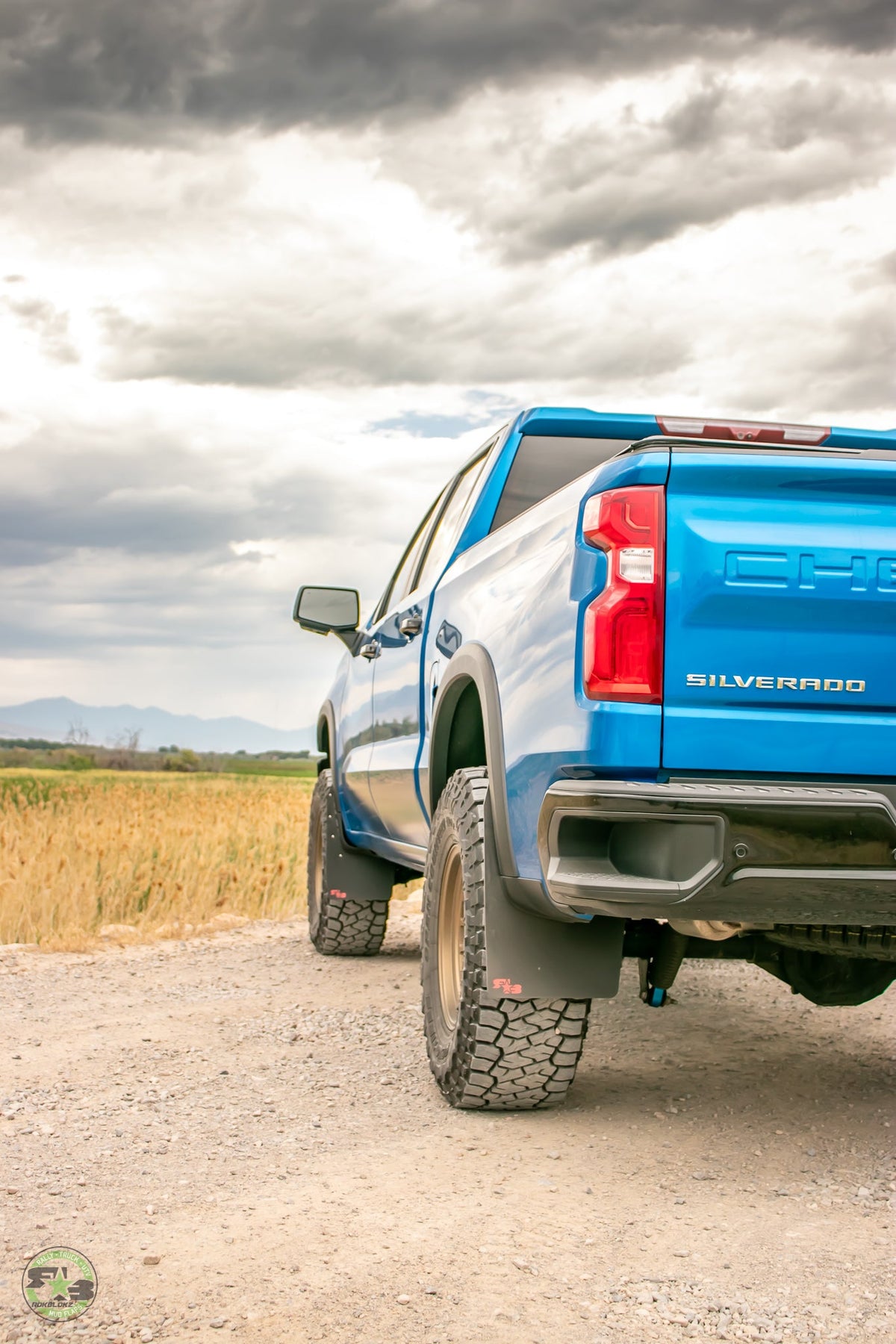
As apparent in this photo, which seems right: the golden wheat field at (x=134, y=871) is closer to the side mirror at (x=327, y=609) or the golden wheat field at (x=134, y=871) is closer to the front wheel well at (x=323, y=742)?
the front wheel well at (x=323, y=742)

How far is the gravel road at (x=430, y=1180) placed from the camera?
2.48 metres

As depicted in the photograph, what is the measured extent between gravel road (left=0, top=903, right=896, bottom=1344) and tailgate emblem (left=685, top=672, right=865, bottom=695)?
125 cm

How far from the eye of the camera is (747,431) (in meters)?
4.27

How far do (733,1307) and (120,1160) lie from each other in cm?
174

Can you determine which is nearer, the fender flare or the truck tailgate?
the truck tailgate

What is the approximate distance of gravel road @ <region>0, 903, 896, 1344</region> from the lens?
248 cm

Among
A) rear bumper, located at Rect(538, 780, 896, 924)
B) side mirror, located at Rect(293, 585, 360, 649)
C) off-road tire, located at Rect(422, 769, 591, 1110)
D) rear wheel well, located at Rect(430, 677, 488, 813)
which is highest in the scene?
side mirror, located at Rect(293, 585, 360, 649)

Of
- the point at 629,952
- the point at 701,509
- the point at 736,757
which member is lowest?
the point at 629,952

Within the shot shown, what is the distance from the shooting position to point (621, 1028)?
5.32m

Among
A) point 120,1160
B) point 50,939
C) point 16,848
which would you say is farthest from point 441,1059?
point 16,848

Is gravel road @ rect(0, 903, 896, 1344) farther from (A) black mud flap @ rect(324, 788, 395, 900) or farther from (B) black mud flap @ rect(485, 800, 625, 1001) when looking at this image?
(A) black mud flap @ rect(324, 788, 395, 900)

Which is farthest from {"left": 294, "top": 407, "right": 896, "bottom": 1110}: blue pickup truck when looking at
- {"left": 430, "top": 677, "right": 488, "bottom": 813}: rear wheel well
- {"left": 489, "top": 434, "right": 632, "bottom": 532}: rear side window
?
{"left": 489, "top": 434, "right": 632, "bottom": 532}: rear side window

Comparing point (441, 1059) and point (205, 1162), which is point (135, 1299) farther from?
point (441, 1059)

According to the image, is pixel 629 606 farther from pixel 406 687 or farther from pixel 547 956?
pixel 406 687
